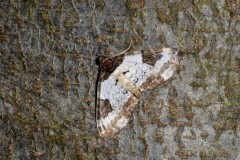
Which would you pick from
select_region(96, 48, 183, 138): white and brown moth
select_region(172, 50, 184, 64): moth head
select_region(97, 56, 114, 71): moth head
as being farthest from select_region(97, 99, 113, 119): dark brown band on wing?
select_region(172, 50, 184, 64): moth head

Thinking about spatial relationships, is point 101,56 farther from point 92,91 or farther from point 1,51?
point 1,51

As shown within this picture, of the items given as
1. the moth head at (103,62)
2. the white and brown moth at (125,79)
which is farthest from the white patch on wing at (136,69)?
the moth head at (103,62)

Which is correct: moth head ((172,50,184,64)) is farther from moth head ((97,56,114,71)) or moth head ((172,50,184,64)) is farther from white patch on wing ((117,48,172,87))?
moth head ((97,56,114,71))

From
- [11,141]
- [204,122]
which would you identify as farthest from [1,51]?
[204,122]

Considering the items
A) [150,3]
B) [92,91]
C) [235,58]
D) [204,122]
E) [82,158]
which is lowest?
[82,158]

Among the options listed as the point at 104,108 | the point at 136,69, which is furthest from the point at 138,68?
the point at 104,108

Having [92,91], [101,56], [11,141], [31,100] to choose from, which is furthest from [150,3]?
[11,141]

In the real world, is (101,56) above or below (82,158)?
above
